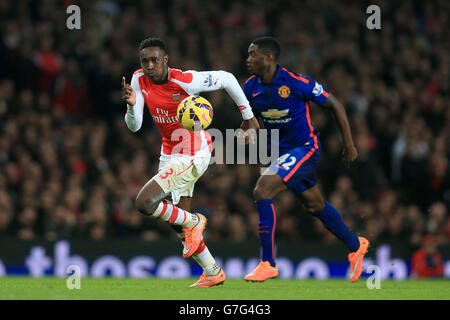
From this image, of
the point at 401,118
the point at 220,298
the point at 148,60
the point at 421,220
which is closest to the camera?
the point at 220,298

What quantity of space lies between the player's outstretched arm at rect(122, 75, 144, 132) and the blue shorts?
1396 mm

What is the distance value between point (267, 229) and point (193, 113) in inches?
54.0

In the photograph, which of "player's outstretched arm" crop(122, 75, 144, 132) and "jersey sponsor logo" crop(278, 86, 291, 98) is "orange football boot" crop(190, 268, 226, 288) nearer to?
"player's outstretched arm" crop(122, 75, 144, 132)

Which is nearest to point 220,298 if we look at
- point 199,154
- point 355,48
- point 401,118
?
point 199,154

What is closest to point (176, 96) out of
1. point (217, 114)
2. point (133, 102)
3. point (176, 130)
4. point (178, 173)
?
point (176, 130)

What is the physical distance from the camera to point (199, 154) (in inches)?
302

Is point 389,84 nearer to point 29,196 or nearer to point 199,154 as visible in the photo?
point 29,196

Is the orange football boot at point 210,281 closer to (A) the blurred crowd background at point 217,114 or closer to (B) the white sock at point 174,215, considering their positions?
(B) the white sock at point 174,215

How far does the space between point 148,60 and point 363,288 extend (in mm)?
2991

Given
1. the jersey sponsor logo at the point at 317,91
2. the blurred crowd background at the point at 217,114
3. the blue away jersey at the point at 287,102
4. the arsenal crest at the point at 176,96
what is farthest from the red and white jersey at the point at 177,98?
the blurred crowd background at the point at 217,114

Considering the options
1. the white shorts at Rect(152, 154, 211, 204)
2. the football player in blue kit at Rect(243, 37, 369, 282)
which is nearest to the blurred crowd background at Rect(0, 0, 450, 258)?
the football player in blue kit at Rect(243, 37, 369, 282)

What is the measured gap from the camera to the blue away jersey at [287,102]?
7961 mm

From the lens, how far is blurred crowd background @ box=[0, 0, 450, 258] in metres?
12.3

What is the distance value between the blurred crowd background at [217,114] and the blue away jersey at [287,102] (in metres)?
4.03
